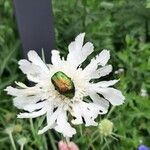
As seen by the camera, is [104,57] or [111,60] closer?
[104,57]

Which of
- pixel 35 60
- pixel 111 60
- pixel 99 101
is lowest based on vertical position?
pixel 111 60

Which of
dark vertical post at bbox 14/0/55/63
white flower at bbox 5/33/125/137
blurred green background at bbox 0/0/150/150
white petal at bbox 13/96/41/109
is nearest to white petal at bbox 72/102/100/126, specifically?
white flower at bbox 5/33/125/137

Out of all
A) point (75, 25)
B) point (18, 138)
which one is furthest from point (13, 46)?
point (18, 138)

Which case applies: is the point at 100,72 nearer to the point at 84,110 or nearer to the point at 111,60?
the point at 84,110

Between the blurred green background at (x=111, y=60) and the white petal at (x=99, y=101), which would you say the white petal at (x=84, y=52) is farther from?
the blurred green background at (x=111, y=60)

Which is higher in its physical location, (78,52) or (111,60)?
(78,52)

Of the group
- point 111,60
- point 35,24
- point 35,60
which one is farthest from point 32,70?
point 111,60

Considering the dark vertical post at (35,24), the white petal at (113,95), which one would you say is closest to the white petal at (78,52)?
the white petal at (113,95)

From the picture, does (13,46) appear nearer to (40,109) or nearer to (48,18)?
(48,18)
